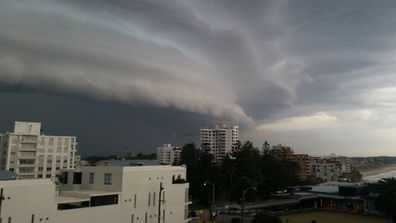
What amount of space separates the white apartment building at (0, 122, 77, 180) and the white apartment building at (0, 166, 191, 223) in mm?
53461

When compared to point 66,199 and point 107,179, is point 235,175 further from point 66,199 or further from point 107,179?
point 66,199

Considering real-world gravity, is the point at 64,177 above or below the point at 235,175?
above

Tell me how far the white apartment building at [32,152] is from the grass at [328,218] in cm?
6401

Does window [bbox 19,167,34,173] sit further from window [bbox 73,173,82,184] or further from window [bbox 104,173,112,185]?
window [bbox 104,173,112,185]

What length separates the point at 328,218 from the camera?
227ft

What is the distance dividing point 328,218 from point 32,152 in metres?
73.5

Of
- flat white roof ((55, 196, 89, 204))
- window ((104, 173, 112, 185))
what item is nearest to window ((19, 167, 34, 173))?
window ((104, 173, 112, 185))

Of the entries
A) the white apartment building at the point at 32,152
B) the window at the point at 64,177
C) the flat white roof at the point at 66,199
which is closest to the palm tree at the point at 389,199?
the flat white roof at the point at 66,199

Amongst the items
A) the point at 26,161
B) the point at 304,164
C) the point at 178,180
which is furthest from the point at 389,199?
the point at 304,164

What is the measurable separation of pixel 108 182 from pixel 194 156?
70.5 m

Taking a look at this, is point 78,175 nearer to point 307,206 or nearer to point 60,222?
point 60,222

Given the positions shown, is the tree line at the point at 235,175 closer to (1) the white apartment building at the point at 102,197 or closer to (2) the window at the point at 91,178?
(1) the white apartment building at the point at 102,197

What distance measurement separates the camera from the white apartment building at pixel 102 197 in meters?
30.8

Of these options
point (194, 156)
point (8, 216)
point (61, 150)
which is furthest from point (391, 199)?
point (61, 150)
